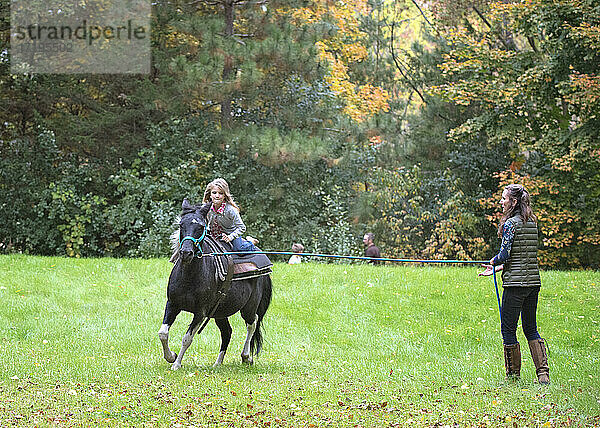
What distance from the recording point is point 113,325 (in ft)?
39.9

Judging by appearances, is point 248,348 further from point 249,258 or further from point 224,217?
point 224,217

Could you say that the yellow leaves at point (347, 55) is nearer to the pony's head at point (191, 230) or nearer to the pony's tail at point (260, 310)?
the pony's tail at point (260, 310)

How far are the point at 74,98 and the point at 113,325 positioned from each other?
41.0ft

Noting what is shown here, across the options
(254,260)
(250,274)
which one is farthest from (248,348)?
(254,260)

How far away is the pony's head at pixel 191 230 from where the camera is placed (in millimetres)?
7641

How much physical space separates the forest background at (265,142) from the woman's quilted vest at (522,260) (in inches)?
511

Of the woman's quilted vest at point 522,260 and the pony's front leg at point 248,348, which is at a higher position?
the woman's quilted vest at point 522,260

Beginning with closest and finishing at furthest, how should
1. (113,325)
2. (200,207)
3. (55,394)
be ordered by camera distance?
(55,394)
(200,207)
(113,325)

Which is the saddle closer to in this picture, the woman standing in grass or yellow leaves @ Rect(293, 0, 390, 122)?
the woman standing in grass

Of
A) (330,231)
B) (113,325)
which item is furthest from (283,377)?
(330,231)

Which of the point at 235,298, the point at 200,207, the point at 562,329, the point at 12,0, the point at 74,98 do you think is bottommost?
the point at 562,329

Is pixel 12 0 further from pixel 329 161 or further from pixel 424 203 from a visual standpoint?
pixel 424 203

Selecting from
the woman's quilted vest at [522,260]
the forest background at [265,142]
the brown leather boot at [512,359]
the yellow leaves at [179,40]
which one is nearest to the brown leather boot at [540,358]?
the brown leather boot at [512,359]

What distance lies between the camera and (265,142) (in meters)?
21.2
